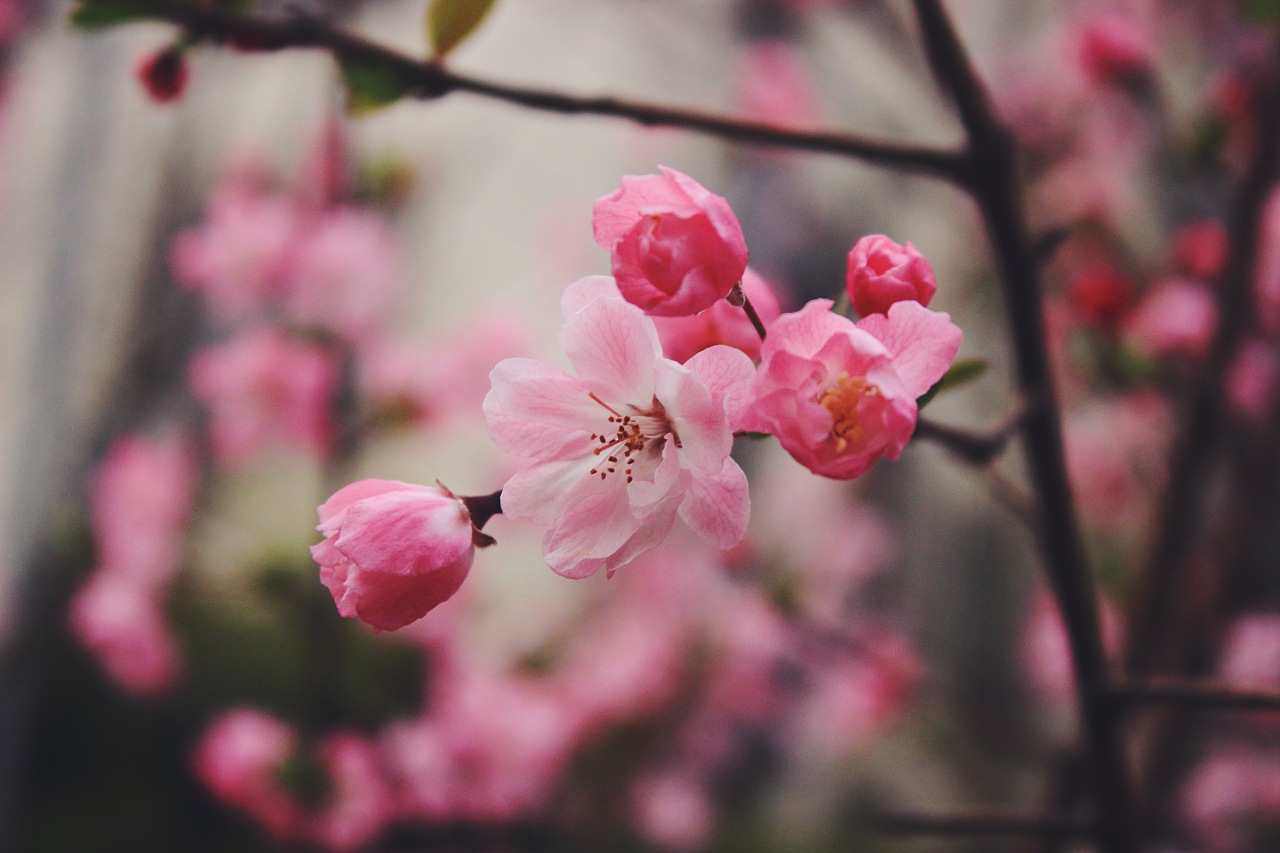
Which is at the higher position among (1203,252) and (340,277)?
(1203,252)

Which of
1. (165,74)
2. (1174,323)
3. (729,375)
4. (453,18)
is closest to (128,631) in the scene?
(165,74)

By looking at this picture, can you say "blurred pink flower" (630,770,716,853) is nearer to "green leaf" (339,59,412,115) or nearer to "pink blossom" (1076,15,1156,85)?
"pink blossom" (1076,15,1156,85)

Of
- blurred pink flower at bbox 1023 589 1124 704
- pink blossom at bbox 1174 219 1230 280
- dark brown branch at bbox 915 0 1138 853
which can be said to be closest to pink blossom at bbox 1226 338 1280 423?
pink blossom at bbox 1174 219 1230 280

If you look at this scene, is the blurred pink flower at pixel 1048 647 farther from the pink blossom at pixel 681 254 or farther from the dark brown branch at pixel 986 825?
the pink blossom at pixel 681 254

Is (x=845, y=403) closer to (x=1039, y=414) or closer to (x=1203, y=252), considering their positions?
(x=1039, y=414)

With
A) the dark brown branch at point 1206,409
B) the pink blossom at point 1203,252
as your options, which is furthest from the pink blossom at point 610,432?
the pink blossom at point 1203,252

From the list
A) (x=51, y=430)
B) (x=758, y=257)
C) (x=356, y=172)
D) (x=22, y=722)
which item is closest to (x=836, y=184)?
(x=758, y=257)
